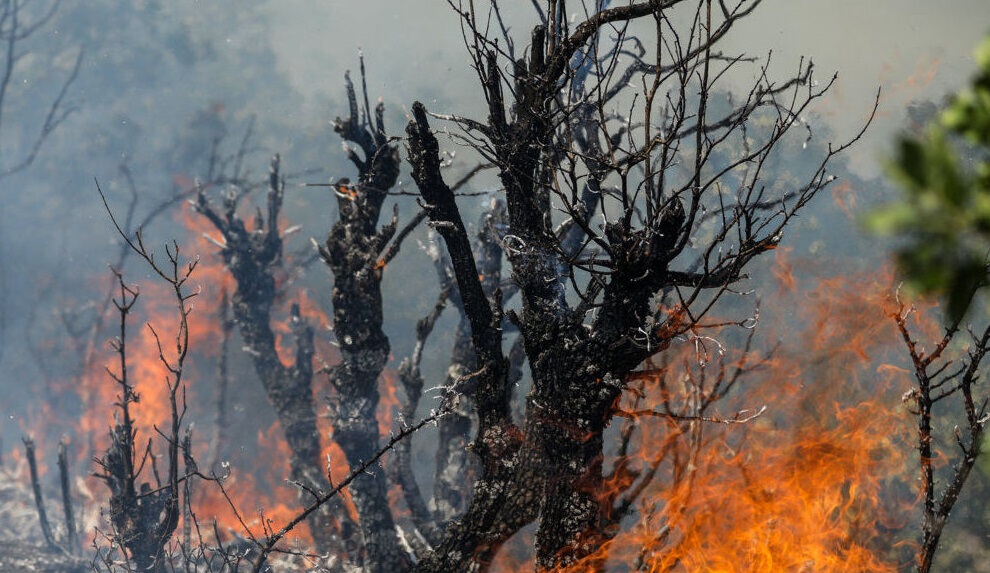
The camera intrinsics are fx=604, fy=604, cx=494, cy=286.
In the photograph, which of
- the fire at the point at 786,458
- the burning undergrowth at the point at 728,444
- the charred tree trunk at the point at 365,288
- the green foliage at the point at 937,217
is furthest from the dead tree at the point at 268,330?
the green foliage at the point at 937,217

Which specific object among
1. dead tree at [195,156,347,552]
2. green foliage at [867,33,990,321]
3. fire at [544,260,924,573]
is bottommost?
green foliage at [867,33,990,321]

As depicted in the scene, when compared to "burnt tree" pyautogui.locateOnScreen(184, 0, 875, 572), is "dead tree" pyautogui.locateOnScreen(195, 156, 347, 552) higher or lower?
higher

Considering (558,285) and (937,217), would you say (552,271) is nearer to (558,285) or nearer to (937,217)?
(558,285)

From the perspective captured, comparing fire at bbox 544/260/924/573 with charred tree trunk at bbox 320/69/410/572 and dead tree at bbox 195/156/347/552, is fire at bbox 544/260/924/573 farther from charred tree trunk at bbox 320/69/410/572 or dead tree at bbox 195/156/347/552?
dead tree at bbox 195/156/347/552

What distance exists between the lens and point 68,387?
24391mm

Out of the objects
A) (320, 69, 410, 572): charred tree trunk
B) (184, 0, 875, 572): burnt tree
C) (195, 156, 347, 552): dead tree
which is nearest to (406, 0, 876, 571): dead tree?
(184, 0, 875, 572): burnt tree

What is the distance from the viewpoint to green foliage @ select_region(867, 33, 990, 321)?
2.32 feet

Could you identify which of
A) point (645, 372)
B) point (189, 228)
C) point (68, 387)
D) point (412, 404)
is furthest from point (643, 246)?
point (68, 387)

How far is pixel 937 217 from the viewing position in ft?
2.42

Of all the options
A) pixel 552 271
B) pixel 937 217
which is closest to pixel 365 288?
pixel 552 271

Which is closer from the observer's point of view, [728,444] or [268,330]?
[268,330]

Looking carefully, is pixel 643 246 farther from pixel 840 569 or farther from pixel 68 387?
pixel 68 387

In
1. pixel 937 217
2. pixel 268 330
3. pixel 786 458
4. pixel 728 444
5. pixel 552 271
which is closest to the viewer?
pixel 937 217

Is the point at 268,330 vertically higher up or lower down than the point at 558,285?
higher up
